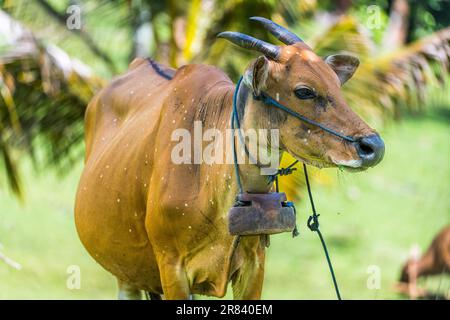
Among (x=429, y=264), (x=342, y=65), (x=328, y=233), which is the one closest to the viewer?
(x=342, y=65)

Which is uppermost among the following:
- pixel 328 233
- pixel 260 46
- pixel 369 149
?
pixel 260 46

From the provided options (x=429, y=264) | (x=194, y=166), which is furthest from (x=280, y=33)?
(x=429, y=264)

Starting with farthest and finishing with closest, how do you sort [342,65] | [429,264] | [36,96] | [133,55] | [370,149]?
[429,264]
[133,55]
[36,96]
[342,65]
[370,149]

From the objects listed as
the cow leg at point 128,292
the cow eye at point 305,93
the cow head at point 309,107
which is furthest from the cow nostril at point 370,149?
the cow leg at point 128,292

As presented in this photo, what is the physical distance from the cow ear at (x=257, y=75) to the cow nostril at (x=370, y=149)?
653 millimetres

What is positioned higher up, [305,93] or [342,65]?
[342,65]

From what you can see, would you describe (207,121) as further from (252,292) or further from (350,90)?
(350,90)

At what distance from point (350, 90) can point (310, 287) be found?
15.4ft

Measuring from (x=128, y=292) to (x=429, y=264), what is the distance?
7630 mm

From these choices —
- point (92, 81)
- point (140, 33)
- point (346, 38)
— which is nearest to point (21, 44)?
point (92, 81)

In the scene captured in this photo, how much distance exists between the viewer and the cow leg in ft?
24.7

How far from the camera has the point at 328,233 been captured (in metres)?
17.8

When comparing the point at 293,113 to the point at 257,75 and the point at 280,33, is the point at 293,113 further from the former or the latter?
the point at 280,33

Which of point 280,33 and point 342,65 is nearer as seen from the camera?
point 280,33
